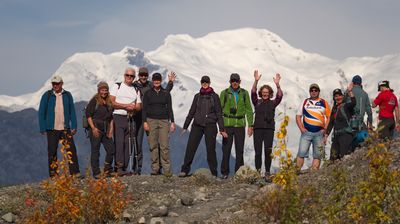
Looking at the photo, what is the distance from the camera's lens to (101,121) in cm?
1463

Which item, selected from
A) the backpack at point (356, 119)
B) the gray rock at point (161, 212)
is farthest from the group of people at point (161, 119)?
the gray rock at point (161, 212)

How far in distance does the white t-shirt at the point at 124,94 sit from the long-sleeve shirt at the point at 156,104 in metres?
0.35

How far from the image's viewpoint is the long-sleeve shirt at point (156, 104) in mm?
14852

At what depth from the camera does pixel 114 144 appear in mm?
14875

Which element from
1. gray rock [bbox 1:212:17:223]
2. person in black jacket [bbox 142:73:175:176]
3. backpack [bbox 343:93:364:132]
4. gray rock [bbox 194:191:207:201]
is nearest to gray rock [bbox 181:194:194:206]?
gray rock [bbox 194:191:207:201]

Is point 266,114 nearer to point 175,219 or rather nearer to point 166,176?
point 166,176

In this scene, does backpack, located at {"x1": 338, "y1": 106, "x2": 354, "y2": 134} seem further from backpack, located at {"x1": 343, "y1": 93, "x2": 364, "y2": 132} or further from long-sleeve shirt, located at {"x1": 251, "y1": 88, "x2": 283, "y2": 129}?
long-sleeve shirt, located at {"x1": 251, "y1": 88, "x2": 283, "y2": 129}

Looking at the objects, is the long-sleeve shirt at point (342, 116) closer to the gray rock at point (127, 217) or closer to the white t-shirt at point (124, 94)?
the white t-shirt at point (124, 94)

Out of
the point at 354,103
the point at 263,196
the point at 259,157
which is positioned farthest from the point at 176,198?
the point at 354,103

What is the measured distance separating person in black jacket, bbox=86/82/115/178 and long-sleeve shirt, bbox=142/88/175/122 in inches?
32.8

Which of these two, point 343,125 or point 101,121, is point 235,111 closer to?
point 343,125

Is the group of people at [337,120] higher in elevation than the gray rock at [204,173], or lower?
higher

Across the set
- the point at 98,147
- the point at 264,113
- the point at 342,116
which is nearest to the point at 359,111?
the point at 342,116

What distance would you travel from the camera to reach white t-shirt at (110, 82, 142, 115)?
1488cm
